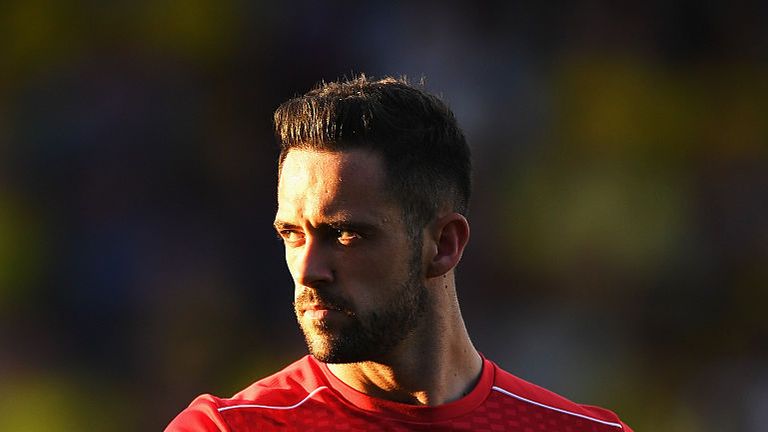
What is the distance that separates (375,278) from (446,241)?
324 mm

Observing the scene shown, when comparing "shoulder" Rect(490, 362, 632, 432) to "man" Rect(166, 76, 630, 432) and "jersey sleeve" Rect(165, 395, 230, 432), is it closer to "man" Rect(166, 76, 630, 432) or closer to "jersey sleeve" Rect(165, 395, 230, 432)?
"man" Rect(166, 76, 630, 432)

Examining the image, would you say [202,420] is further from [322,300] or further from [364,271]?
[364,271]

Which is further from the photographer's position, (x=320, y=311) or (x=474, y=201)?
(x=474, y=201)

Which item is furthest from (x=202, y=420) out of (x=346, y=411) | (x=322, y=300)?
(x=322, y=300)

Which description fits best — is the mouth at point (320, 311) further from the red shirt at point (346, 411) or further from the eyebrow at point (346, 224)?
the red shirt at point (346, 411)

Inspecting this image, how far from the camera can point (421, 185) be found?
3031mm

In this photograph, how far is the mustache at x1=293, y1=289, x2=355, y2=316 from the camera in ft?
9.24

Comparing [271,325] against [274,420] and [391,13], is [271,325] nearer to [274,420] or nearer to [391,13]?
[391,13]

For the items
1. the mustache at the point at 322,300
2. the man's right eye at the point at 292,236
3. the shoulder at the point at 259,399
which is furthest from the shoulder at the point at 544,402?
the man's right eye at the point at 292,236

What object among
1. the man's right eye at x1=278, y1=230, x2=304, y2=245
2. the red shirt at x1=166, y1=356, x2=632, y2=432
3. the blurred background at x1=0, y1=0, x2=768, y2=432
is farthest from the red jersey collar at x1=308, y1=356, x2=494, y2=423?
the blurred background at x1=0, y1=0, x2=768, y2=432

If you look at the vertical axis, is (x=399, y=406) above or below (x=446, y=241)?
below

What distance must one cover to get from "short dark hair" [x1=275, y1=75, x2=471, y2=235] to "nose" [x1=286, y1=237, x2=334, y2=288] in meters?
0.25

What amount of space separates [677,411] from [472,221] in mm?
1618

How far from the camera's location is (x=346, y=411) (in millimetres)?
3055
